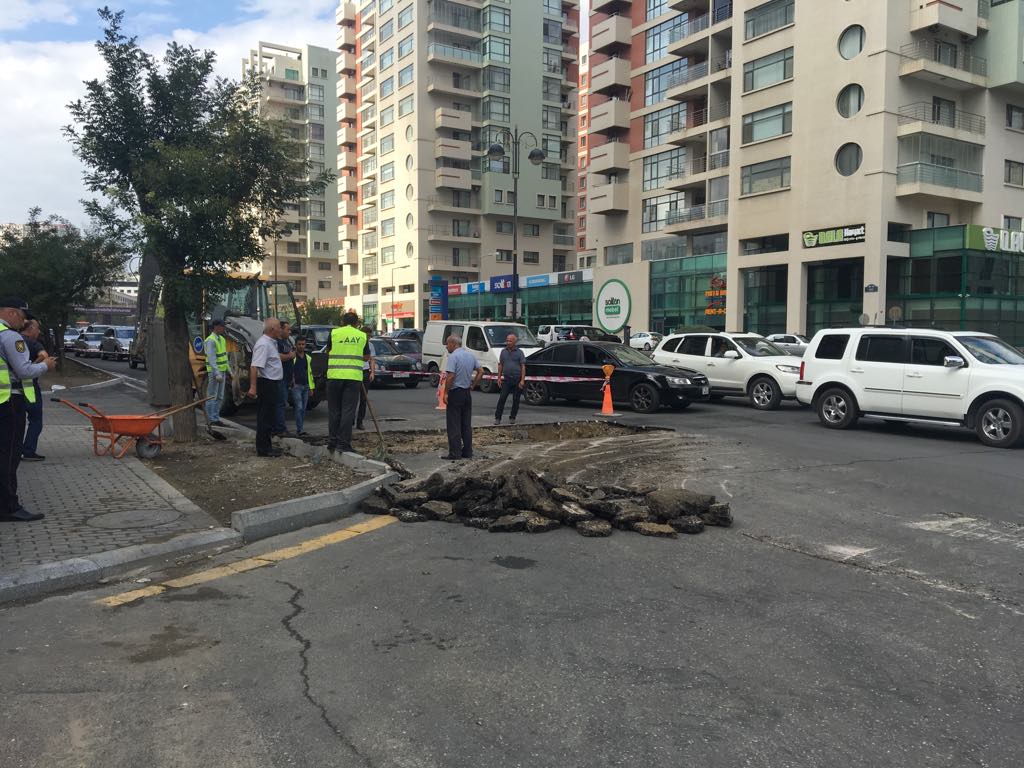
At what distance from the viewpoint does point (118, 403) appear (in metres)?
17.5

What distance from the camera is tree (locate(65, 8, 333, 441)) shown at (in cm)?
962

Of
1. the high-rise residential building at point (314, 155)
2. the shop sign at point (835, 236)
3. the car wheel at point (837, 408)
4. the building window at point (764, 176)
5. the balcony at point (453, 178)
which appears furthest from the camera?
the high-rise residential building at point (314, 155)

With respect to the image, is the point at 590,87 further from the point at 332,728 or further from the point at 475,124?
→ the point at 332,728

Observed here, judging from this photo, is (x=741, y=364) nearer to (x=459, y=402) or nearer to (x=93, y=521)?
(x=459, y=402)

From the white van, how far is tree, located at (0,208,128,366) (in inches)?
400

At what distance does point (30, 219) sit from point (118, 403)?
617 inches

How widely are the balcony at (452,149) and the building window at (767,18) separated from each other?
3435cm

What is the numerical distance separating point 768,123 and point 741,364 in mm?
29174

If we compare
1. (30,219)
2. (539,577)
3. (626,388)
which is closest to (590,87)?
(30,219)

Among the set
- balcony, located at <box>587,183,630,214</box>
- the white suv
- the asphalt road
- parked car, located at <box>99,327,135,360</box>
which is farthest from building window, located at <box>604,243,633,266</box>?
the asphalt road

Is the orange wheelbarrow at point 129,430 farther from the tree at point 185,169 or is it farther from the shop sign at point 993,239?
the shop sign at point 993,239

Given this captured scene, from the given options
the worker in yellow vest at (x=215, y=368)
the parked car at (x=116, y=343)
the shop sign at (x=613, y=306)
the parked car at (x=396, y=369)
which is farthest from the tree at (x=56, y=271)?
the shop sign at (x=613, y=306)

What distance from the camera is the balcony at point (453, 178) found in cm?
7207

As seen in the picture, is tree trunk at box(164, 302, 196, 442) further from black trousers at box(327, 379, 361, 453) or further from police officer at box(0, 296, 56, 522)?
police officer at box(0, 296, 56, 522)
